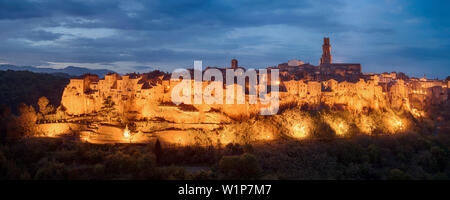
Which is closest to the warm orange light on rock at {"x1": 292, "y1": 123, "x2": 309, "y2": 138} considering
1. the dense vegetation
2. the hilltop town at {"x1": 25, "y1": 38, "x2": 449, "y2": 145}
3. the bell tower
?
the hilltop town at {"x1": 25, "y1": 38, "x2": 449, "y2": 145}

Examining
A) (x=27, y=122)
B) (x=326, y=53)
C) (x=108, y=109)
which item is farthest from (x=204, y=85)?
(x=326, y=53)

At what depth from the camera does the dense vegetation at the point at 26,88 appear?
35.8m

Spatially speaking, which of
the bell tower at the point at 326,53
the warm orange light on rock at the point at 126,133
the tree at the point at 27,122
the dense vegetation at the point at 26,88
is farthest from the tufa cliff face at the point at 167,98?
the bell tower at the point at 326,53

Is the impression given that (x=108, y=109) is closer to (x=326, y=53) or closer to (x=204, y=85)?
(x=204, y=85)

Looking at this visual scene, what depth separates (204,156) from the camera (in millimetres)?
22031

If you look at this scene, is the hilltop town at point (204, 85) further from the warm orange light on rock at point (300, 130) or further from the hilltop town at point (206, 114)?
the warm orange light on rock at point (300, 130)

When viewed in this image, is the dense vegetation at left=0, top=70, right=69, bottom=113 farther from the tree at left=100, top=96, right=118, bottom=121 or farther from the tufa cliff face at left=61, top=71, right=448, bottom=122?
the tree at left=100, top=96, right=118, bottom=121

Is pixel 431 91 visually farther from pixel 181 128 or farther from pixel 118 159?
pixel 118 159

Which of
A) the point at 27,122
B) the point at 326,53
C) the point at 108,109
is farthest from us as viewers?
the point at 326,53

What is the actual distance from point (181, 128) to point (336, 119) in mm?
15119

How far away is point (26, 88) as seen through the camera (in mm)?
39562

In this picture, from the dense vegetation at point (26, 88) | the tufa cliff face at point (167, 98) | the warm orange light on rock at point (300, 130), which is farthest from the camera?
the dense vegetation at point (26, 88)

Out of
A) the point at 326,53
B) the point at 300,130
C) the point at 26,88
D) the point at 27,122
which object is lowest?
the point at 300,130
